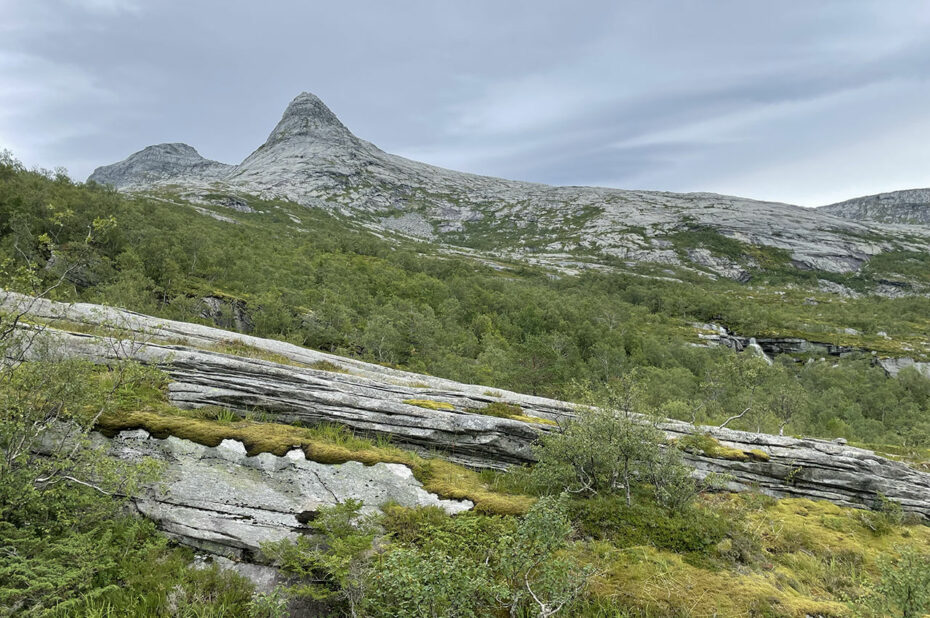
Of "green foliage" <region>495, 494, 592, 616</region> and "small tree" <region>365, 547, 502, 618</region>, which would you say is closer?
"small tree" <region>365, 547, 502, 618</region>

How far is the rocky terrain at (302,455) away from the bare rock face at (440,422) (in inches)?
2.2

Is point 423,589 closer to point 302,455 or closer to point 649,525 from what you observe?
point 302,455

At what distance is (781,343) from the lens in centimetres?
12500

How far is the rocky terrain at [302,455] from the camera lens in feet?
34.6

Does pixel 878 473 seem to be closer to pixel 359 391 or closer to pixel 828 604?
pixel 828 604

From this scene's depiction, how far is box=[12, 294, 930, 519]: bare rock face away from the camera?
50.3 feet

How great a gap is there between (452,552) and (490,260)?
188 meters

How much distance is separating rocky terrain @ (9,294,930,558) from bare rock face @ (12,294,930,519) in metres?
0.06

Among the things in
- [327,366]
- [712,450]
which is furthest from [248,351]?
[712,450]

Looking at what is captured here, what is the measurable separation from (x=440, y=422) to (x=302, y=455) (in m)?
5.86

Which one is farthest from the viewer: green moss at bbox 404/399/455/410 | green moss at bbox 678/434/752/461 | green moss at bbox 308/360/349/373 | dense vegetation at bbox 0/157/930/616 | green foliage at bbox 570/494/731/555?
green moss at bbox 308/360/349/373

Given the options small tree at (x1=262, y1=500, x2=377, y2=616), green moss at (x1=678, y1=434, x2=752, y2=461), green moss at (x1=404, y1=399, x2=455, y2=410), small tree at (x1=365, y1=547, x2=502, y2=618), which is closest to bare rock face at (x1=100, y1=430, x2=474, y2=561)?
small tree at (x1=262, y1=500, x2=377, y2=616)

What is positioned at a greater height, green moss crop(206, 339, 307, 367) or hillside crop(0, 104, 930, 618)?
green moss crop(206, 339, 307, 367)

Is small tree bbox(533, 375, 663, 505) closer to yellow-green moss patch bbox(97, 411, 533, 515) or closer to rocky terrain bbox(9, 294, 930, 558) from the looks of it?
yellow-green moss patch bbox(97, 411, 533, 515)
